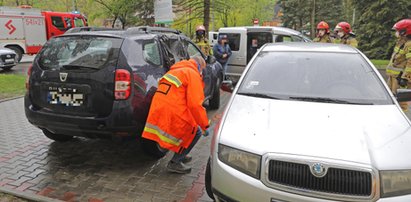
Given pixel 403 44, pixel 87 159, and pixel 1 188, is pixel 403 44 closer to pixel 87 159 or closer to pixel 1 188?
pixel 87 159

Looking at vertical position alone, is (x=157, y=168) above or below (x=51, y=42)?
below

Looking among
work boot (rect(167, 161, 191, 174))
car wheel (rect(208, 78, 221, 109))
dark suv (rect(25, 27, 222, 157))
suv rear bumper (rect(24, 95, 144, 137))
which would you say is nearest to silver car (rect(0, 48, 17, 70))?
car wheel (rect(208, 78, 221, 109))

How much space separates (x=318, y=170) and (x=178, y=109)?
1741 millimetres

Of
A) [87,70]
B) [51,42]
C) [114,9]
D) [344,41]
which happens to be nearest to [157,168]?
[87,70]

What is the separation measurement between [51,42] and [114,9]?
74.1ft

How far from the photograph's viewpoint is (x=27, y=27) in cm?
1845

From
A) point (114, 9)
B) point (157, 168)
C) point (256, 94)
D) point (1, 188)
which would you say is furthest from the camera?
point (114, 9)

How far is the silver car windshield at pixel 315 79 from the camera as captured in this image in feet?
10.7

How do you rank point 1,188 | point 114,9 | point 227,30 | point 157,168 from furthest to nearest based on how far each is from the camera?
1. point 114,9
2. point 227,30
3. point 157,168
4. point 1,188

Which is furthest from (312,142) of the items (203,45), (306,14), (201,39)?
(306,14)

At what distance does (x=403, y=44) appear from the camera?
558 cm

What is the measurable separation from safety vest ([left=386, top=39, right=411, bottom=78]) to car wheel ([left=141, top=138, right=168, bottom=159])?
406cm

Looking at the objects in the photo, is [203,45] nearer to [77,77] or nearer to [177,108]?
[77,77]

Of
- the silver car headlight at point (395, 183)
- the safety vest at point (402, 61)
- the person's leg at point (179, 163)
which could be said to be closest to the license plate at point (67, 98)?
the person's leg at point (179, 163)
